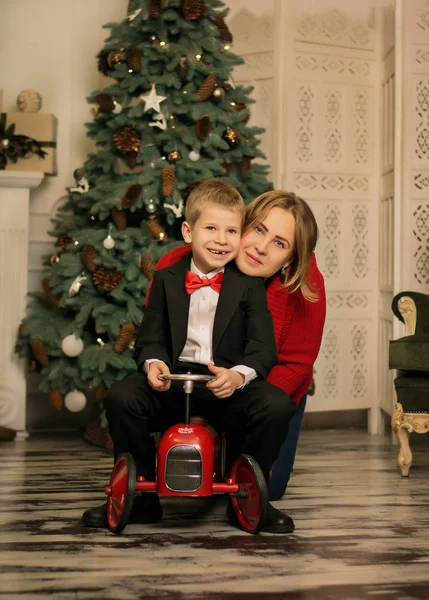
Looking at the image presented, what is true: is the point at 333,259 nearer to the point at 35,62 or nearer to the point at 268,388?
the point at 35,62

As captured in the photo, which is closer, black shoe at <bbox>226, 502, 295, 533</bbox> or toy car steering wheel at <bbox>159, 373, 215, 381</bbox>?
toy car steering wheel at <bbox>159, 373, 215, 381</bbox>

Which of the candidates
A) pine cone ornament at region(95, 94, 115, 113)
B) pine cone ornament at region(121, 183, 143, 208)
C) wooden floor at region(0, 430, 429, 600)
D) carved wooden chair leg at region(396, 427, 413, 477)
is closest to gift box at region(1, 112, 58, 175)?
pine cone ornament at region(95, 94, 115, 113)

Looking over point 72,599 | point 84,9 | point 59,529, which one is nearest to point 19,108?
point 84,9

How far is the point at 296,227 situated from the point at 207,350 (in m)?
0.50

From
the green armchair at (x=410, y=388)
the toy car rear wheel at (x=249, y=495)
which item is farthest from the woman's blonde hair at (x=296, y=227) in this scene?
the green armchair at (x=410, y=388)

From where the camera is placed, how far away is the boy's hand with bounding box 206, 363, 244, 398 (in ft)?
7.93

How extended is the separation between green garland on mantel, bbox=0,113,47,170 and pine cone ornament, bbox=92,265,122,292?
98cm

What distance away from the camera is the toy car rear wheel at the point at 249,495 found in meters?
2.42

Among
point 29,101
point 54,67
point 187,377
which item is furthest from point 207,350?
point 54,67

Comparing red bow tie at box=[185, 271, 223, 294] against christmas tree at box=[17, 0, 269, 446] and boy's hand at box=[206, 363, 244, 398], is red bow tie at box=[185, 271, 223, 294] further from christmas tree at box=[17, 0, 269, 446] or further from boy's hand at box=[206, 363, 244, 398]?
christmas tree at box=[17, 0, 269, 446]

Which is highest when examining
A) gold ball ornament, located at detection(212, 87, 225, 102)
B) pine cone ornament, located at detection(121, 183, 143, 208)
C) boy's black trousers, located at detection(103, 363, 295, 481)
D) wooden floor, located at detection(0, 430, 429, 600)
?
gold ball ornament, located at detection(212, 87, 225, 102)

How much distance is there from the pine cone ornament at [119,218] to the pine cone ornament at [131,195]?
0.26ft

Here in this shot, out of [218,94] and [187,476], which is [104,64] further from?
[187,476]

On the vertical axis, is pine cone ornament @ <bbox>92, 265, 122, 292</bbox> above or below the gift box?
→ below
